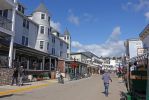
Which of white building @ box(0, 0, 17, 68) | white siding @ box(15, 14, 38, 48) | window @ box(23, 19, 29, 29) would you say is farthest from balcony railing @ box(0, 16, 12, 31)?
window @ box(23, 19, 29, 29)

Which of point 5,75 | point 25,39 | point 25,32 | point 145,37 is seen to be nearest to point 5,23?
point 5,75

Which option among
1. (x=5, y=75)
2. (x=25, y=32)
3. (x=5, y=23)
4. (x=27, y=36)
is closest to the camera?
(x=5, y=75)

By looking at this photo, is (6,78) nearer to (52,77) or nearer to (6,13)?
(6,13)

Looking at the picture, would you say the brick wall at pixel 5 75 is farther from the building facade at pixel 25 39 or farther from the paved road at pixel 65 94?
the paved road at pixel 65 94

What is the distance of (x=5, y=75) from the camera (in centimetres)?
2567

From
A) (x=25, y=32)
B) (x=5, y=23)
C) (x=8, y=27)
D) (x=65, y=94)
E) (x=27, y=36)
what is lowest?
(x=65, y=94)

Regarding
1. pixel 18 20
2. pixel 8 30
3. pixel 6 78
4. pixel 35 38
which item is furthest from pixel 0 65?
pixel 35 38

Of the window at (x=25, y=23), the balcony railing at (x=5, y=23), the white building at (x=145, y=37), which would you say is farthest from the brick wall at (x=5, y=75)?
the white building at (x=145, y=37)

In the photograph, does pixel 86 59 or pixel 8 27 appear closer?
pixel 8 27

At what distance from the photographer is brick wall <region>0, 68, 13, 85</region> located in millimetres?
25067

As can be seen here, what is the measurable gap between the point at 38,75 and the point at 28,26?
9367 mm

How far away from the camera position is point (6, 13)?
112ft

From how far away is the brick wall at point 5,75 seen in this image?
25.1m

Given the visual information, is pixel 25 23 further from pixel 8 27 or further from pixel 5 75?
pixel 5 75
